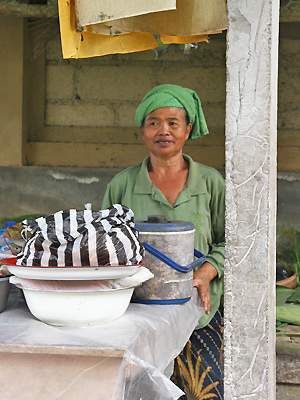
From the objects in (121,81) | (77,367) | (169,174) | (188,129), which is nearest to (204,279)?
(169,174)

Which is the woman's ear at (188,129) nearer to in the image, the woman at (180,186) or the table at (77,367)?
the woman at (180,186)

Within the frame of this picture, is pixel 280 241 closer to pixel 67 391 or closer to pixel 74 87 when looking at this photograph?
pixel 74 87

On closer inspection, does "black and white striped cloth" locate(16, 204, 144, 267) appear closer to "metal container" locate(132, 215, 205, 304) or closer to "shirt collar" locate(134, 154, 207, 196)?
"metal container" locate(132, 215, 205, 304)

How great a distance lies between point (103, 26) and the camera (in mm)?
2014

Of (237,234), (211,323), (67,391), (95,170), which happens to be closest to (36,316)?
(67,391)

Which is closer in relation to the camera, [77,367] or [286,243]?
[77,367]

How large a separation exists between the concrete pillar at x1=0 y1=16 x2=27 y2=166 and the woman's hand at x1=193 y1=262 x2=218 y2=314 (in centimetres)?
279

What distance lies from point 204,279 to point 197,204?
18.2 inches

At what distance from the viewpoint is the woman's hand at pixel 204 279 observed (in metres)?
2.27

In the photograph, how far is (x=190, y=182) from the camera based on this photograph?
2.74 m

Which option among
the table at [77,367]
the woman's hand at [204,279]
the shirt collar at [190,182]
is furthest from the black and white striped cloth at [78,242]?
the shirt collar at [190,182]

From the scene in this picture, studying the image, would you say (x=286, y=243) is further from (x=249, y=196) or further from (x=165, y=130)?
(x=249, y=196)

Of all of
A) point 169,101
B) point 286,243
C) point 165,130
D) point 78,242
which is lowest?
point 286,243

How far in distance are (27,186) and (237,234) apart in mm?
3446
